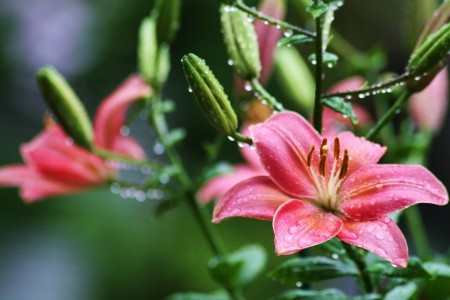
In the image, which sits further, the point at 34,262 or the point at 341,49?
the point at 34,262

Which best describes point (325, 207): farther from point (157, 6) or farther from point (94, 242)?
point (94, 242)

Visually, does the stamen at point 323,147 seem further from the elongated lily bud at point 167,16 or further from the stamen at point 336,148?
the elongated lily bud at point 167,16

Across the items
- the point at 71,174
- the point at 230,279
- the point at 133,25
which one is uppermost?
the point at 133,25

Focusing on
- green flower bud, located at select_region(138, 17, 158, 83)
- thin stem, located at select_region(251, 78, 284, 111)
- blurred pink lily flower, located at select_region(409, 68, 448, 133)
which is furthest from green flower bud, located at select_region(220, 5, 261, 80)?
blurred pink lily flower, located at select_region(409, 68, 448, 133)

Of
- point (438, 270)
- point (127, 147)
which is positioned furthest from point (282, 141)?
point (127, 147)

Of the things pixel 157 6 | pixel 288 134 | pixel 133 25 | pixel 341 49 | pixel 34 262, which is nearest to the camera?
pixel 288 134

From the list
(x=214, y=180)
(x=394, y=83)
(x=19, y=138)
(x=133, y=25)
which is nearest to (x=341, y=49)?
(x=214, y=180)
